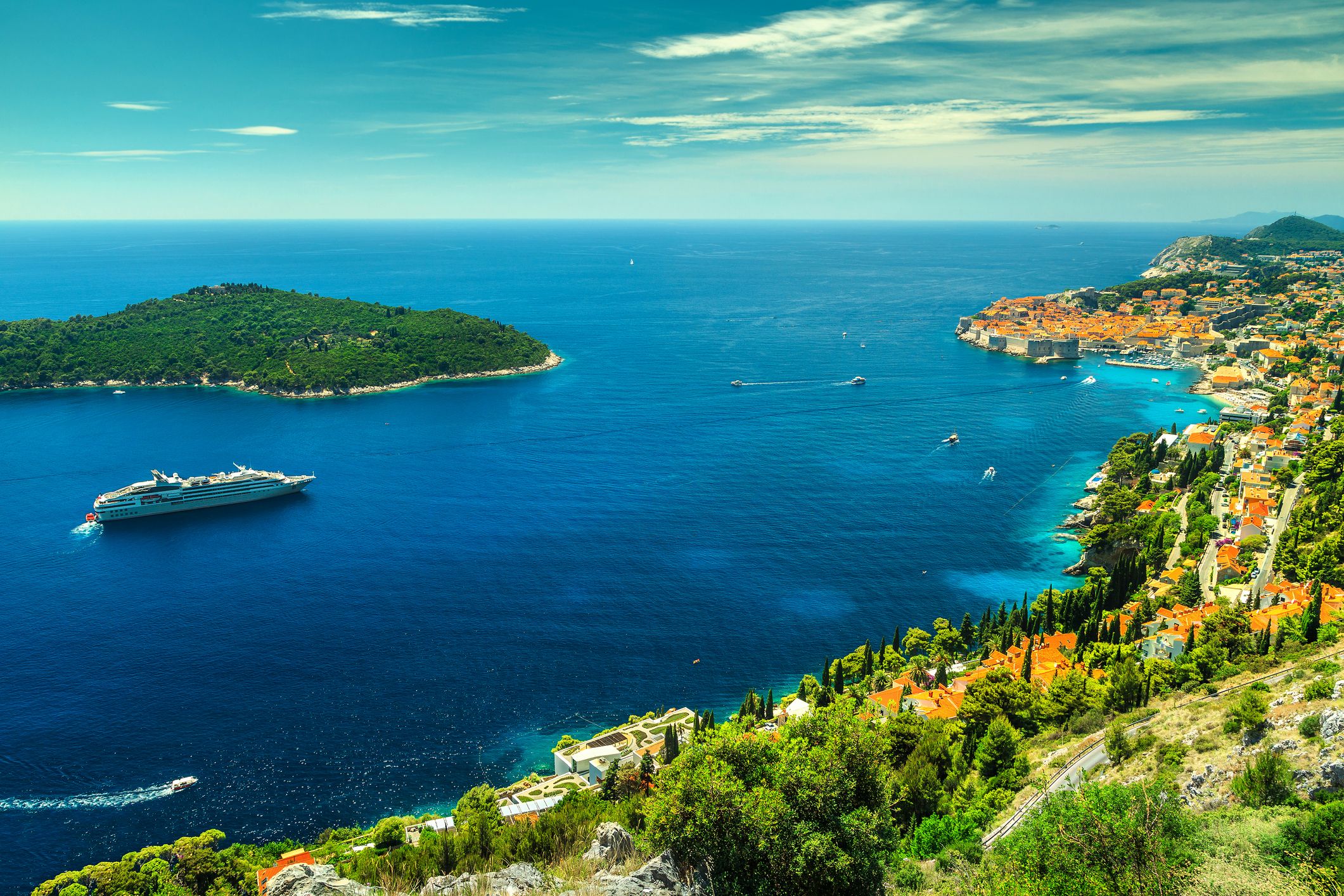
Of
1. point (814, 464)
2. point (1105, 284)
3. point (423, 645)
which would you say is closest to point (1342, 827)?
point (423, 645)

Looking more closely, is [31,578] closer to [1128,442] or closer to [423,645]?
[423,645]

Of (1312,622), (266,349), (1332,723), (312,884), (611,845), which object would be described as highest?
(266,349)

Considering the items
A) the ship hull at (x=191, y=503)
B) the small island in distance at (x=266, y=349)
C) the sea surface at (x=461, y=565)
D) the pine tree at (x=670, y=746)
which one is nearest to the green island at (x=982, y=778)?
the pine tree at (x=670, y=746)

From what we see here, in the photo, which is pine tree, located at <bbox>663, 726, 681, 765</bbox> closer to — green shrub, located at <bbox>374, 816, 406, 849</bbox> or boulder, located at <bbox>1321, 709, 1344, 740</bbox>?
green shrub, located at <bbox>374, 816, 406, 849</bbox>

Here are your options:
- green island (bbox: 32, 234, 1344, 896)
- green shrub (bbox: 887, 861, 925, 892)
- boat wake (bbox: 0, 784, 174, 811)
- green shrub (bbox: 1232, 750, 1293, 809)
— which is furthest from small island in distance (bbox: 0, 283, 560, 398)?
green shrub (bbox: 1232, 750, 1293, 809)

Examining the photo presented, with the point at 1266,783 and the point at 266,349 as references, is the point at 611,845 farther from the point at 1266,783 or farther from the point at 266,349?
the point at 266,349

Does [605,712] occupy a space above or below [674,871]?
below

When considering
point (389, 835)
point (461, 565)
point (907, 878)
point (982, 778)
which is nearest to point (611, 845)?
point (907, 878)
